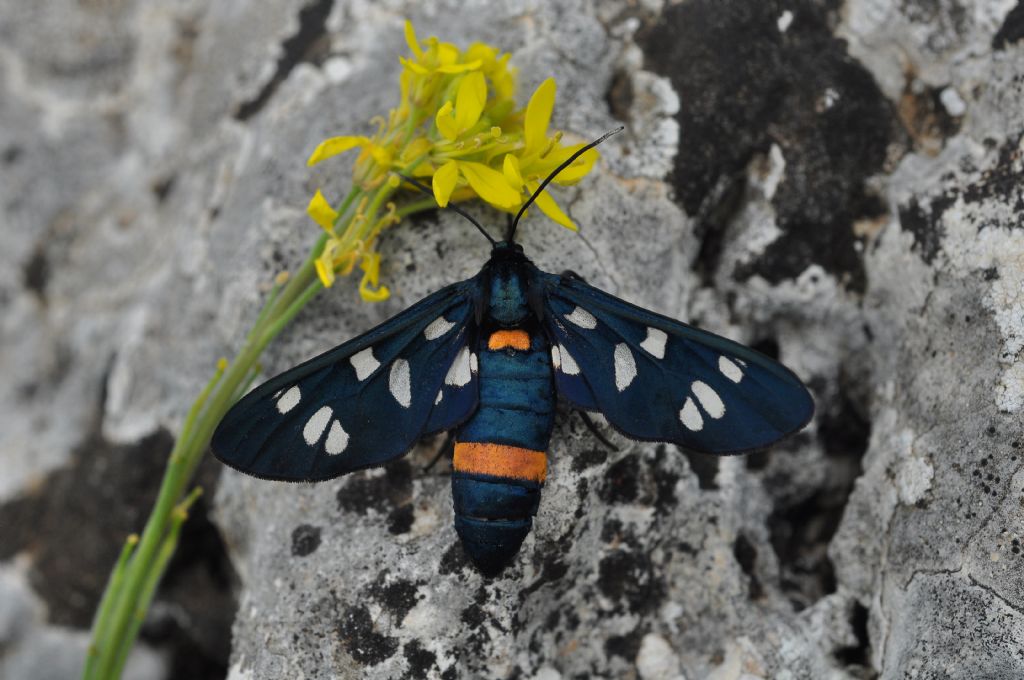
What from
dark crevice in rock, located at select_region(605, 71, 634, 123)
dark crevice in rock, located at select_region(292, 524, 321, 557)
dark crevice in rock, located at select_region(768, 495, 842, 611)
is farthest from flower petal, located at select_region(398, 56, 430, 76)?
dark crevice in rock, located at select_region(768, 495, 842, 611)

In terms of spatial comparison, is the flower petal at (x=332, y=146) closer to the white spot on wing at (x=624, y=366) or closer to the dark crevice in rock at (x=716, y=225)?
the white spot on wing at (x=624, y=366)

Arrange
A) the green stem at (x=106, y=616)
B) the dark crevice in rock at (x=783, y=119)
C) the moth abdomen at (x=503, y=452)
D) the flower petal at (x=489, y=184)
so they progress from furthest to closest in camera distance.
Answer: the dark crevice in rock at (x=783, y=119)
the green stem at (x=106, y=616)
the flower petal at (x=489, y=184)
the moth abdomen at (x=503, y=452)

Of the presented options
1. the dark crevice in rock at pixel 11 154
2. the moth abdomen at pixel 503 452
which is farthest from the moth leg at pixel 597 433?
the dark crevice in rock at pixel 11 154

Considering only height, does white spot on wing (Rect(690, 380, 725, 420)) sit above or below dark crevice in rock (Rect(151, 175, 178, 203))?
above

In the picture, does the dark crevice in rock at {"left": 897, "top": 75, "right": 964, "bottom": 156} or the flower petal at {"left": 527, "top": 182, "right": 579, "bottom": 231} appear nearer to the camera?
the flower petal at {"left": 527, "top": 182, "right": 579, "bottom": 231}

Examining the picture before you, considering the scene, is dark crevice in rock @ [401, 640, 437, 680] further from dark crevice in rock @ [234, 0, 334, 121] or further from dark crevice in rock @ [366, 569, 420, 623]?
dark crevice in rock @ [234, 0, 334, 121]

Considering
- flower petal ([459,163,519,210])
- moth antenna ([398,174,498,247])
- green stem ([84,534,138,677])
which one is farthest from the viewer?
green stem ([84,534,138,677])

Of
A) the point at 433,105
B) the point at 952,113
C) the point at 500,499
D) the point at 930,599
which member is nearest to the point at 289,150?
the point at 433,105

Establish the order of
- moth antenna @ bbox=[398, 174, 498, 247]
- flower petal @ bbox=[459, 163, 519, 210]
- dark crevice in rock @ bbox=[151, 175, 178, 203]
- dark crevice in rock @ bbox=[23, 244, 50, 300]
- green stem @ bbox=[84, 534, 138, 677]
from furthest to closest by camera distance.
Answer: dark crevice in rock @ bbox=[23, 244, 50, 300] → dark crevice in rock @ bbox=[151, 175, 178, 203] → green stem @ bbox=[84, 534, 138, 677] → moth antenna @ bbox=[398, 174, 498, 247] → flower petal @ bbox=[459, 163, 519, 210]
